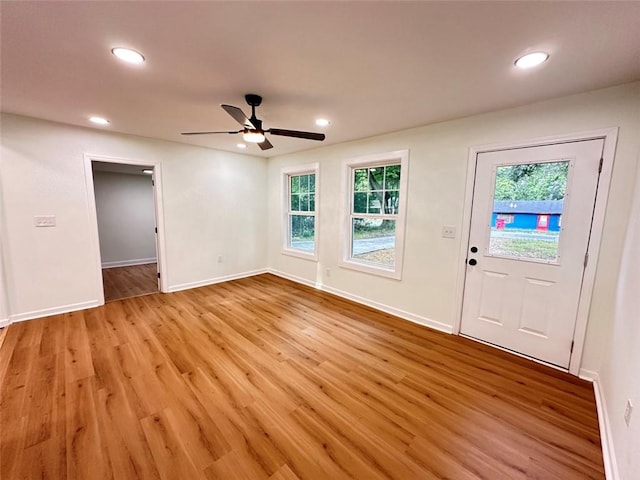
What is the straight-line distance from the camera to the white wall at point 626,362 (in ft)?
4.14

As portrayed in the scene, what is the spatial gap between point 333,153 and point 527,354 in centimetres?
351

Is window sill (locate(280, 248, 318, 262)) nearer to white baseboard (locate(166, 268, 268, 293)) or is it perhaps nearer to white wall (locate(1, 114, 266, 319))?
white baseboard (locate(166, 268, 268, 293))

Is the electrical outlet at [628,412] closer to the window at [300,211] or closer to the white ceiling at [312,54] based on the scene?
the white ceiling at [312,54]

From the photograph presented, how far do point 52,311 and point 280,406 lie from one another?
3543 mm

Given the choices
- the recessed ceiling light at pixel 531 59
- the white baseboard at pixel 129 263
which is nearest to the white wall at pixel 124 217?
the white baseboard at pixel 129 263

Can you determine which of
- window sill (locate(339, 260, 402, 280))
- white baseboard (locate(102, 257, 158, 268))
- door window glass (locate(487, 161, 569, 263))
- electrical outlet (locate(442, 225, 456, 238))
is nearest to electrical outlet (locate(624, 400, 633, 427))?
door window glass (locate(487, 161, 569, 263))

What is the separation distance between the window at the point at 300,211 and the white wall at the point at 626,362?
3.58m

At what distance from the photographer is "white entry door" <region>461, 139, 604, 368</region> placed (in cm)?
227

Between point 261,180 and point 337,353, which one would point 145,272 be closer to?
point 261,180

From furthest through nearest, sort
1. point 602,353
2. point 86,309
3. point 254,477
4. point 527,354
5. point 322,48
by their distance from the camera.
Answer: point 86,309 → point 527,354 → point 602,353 → point 322,48 → point 254,477

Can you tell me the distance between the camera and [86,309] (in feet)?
11.9

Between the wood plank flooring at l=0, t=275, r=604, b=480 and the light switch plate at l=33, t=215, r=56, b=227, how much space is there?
1216 mm

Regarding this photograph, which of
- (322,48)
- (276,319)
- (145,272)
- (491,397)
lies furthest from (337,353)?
(145,272)

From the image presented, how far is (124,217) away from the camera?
621 cm
